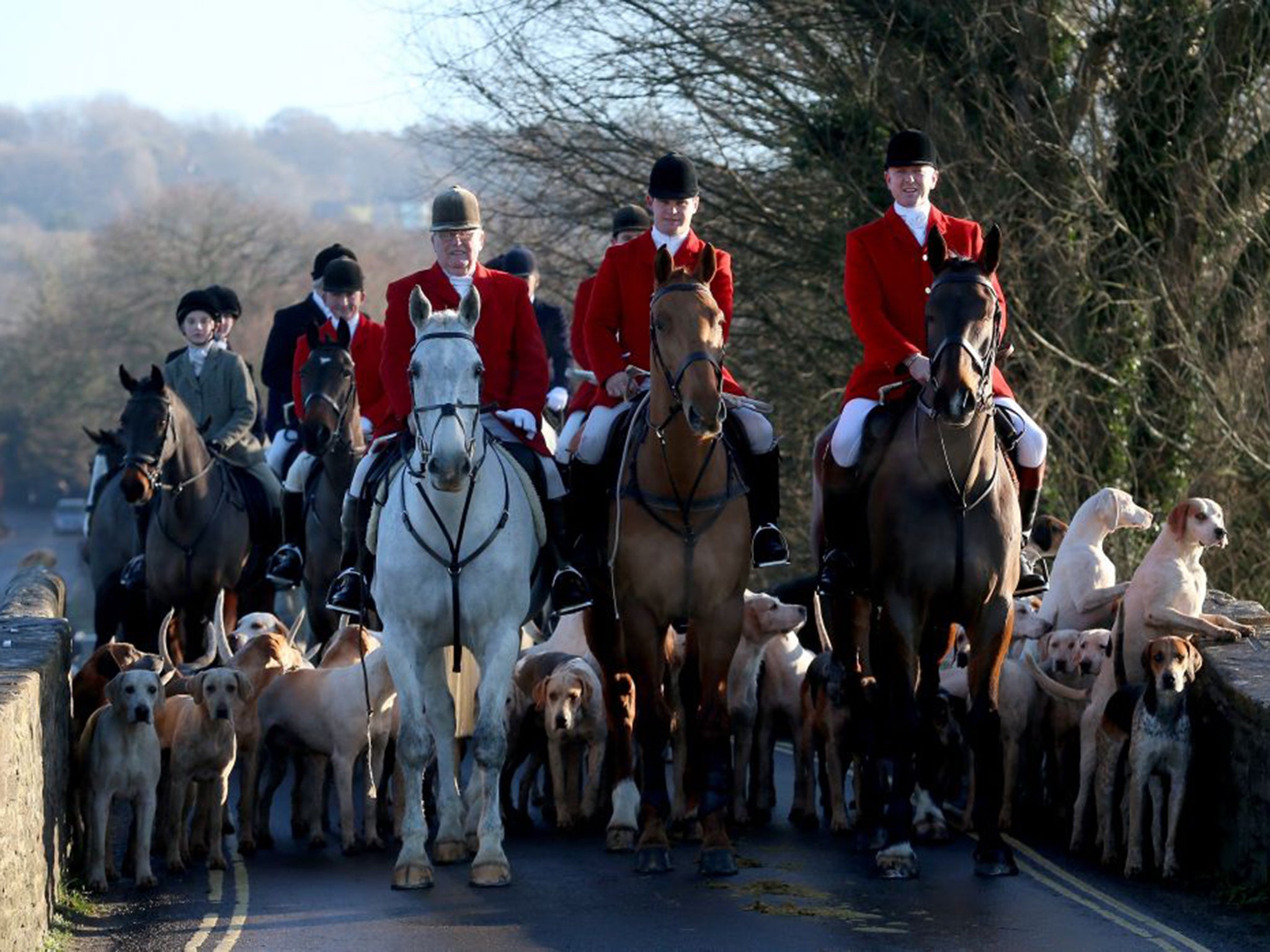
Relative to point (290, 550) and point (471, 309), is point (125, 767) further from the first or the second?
point (290, 550)

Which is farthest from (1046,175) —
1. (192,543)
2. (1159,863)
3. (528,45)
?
(1159,863)

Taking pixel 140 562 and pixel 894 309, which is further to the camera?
pixel 140 562

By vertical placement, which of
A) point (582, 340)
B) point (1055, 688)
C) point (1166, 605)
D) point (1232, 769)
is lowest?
point (1232, 769)

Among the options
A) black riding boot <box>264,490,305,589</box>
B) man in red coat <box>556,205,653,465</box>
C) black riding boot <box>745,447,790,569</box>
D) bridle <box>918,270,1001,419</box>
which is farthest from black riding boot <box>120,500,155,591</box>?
bridle <box>918,270,1001,419</box>

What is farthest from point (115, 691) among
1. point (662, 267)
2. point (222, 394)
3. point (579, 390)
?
point (222, 394)

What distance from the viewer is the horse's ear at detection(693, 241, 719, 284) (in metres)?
9.98

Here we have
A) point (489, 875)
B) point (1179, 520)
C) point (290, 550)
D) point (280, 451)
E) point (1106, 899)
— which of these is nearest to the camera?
point (1106, 899)

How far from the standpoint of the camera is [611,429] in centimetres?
1073

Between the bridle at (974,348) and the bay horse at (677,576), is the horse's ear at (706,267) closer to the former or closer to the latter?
the bay horse at (677,576)

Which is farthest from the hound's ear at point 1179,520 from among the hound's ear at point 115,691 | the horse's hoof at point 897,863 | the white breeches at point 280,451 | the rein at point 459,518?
the white breeches at point 280,451

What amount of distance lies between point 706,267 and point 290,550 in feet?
13.6

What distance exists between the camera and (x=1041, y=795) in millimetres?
12219

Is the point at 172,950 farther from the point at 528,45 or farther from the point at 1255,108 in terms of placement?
the point at 528,45

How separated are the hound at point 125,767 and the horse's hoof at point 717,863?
7.57 feet
